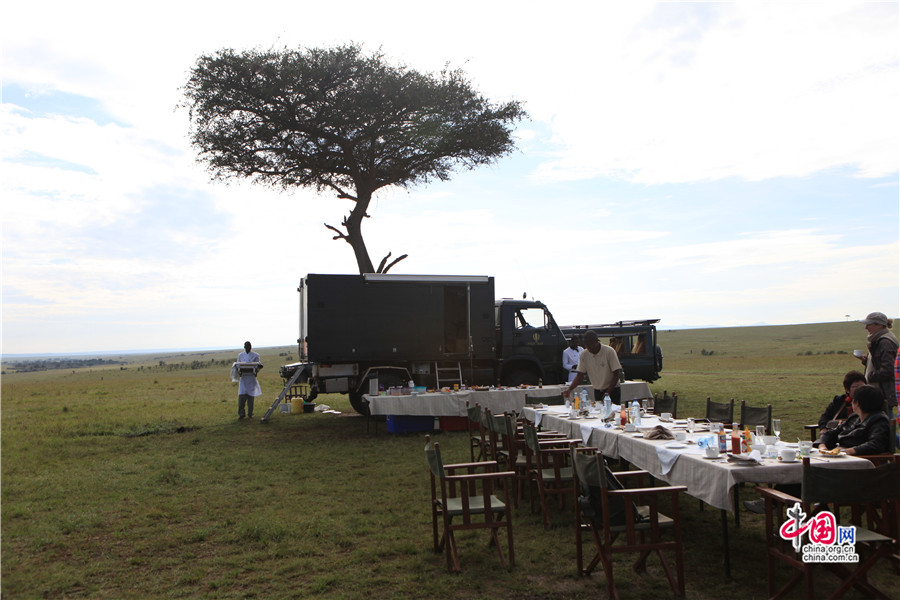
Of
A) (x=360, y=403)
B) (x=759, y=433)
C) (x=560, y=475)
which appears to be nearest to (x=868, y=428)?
(x=759, y=433)

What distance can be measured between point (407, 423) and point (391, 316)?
2.40 metres

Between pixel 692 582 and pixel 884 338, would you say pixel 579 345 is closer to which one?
pixel 884 338

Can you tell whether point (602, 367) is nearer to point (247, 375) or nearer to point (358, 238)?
point (247, 375)

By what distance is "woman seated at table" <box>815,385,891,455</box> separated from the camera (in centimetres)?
467

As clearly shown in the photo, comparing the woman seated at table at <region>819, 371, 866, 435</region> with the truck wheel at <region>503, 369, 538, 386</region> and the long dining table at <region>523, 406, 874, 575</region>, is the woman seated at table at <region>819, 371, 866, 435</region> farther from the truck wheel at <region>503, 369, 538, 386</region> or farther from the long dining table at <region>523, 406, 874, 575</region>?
the truck wheel at <region>503, 369, 538, 386</region>

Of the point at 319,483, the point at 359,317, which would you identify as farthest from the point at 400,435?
the point at 319,483

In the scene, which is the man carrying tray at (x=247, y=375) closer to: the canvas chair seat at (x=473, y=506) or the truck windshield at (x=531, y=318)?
the truck windshield at (x=531, y=318)

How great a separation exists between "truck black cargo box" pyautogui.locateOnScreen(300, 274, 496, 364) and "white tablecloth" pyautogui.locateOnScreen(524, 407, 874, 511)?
690cm

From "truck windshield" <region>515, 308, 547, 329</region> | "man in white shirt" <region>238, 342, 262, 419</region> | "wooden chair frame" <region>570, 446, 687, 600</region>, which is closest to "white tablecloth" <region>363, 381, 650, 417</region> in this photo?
"truck windshield" <region>515, 308, 547, 329</region>

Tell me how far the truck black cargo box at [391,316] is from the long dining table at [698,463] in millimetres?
6609

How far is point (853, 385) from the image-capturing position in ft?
21.0

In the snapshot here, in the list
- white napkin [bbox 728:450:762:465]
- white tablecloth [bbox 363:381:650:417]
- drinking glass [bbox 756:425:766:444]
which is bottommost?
white tablecloth [bbox 363:381:650:417]

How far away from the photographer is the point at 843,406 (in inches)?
272

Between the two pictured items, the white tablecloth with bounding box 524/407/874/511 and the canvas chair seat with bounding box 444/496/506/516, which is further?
the canvas chair seat with bounding box 444/496/506/516
